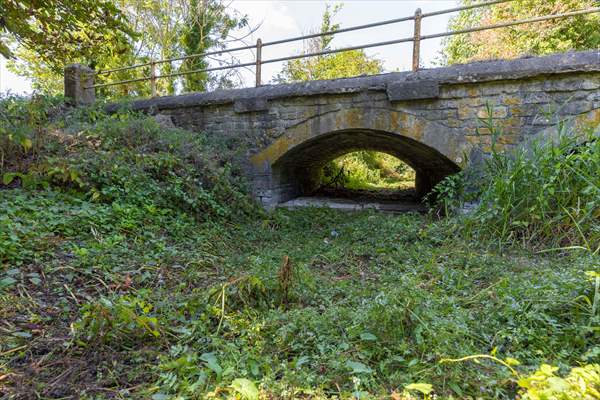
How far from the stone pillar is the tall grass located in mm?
7756

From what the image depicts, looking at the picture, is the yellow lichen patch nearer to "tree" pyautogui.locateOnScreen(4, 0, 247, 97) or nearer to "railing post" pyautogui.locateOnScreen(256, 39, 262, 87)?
"railing post" pyautogui.locateOnScreen(256, 39, 262, 87)

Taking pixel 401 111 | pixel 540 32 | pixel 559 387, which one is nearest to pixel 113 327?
pixel 559 387

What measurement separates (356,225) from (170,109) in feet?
14.2

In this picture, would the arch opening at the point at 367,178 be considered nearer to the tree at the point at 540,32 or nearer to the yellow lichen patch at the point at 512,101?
the yellow lichen patch at the point at 512,101

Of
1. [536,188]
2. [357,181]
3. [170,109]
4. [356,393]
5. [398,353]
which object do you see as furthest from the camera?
[357,181]

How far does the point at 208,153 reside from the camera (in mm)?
5617

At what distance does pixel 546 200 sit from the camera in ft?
11.2

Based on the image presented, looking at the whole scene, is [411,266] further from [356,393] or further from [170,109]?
[170,109]

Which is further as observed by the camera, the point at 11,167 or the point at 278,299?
the point at 11,167

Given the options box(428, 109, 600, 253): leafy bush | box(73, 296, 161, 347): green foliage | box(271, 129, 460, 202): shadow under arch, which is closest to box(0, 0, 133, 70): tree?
box(73, 296, 161, 347): green foliage

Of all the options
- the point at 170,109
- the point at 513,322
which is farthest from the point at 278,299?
the point at 170,109

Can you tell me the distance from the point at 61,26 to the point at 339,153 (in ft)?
19.1

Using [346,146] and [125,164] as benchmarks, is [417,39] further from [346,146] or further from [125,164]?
[125,164]

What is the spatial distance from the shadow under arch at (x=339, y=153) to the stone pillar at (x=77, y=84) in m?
4.57
